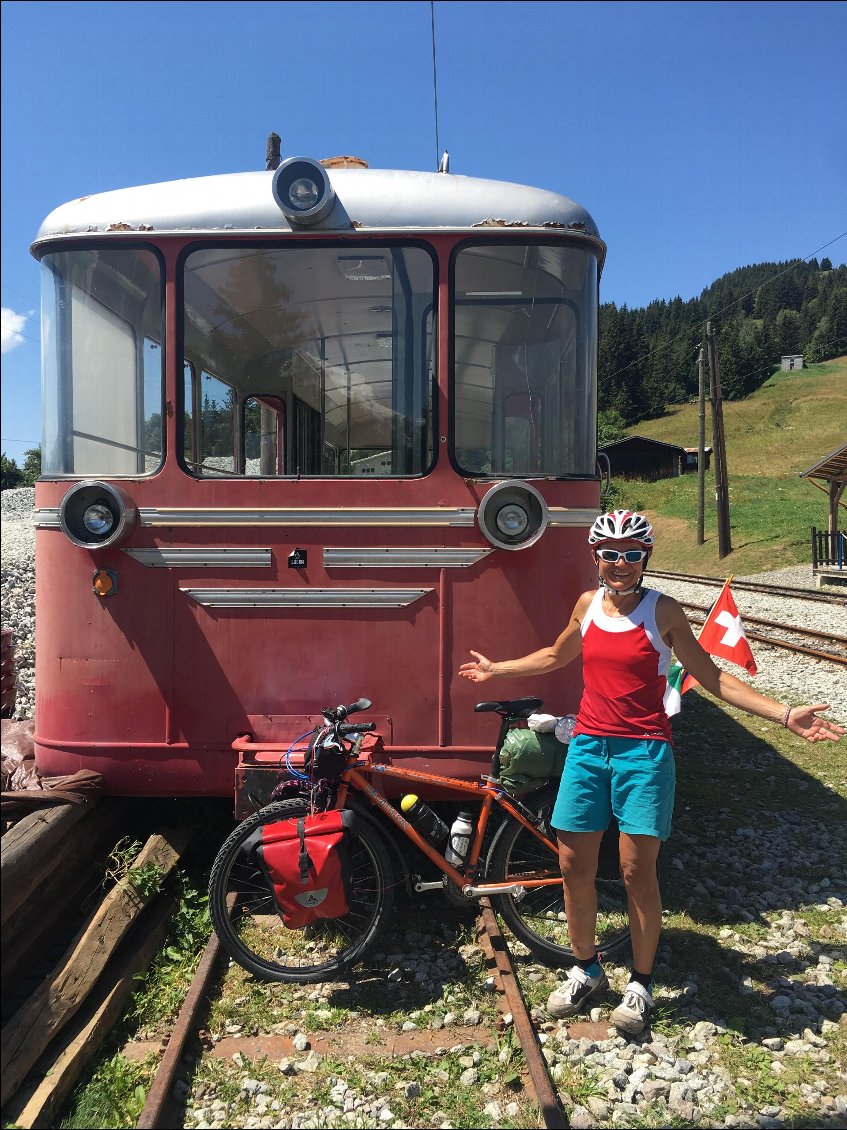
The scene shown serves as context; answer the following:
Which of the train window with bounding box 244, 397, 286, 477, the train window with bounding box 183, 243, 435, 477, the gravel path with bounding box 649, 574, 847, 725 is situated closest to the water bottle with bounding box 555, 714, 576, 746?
the train window with bounding box 183, 243, 435, 477

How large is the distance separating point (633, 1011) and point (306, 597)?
2.19m

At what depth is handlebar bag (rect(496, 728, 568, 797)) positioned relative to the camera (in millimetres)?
3650

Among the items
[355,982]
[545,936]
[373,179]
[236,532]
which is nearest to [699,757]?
[545,936]


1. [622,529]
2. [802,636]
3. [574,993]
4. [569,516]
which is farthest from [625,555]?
[802,636]

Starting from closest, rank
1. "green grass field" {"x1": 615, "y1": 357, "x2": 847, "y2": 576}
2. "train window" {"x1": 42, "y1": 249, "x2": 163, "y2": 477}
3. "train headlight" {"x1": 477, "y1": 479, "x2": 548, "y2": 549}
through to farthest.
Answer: "train headlight" {"x1": 477, "y1": 479, "x2": 548, "y2": 549} → "train window" {"x1": 42, "y1": 249, "x2": 163, "y2": 477} → "green grass field" {"x1": 615, "y1": 357, "x2": 847, "y2": 576}

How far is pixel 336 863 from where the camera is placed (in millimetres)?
3379

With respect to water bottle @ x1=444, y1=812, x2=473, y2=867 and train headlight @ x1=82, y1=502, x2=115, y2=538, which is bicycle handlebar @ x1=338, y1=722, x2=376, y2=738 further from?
train headlight @ x1=82, y1=502, x2=115, y2=538

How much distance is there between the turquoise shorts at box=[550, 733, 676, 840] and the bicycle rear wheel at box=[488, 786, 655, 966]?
1.30 feet

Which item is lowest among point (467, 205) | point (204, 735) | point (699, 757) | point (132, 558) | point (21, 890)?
point (699, 757)

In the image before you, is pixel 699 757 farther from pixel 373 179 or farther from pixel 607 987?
pixel 373 179

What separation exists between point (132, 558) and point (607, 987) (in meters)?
2.83

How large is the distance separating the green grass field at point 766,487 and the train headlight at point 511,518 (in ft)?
78.4

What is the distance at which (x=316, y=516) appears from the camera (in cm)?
387

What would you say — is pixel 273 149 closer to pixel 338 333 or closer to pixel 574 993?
pixel 338 333
